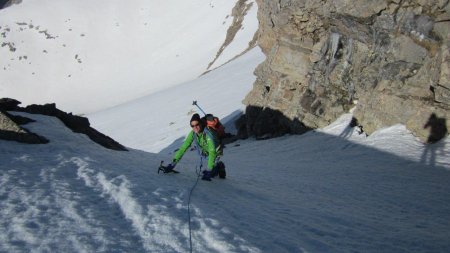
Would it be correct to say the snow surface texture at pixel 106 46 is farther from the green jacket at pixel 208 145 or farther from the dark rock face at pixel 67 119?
the green jacket at pixel 208 145

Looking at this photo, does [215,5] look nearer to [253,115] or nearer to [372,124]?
[253,115]

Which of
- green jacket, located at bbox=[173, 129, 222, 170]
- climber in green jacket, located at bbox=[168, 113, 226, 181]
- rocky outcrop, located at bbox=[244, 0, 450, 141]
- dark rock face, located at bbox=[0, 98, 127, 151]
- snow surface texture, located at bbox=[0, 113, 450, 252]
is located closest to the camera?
snow surface texture, located at bbox=[0, 113, 450, 252]

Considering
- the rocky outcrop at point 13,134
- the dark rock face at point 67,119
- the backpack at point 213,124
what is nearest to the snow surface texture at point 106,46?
the dark rock face at point 67,119

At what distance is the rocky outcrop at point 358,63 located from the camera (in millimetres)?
18031

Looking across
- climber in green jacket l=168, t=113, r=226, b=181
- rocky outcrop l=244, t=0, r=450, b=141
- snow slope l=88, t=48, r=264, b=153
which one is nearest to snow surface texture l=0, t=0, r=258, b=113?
snow slope l=88, t=48, r=264, b=153

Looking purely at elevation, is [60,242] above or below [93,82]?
below

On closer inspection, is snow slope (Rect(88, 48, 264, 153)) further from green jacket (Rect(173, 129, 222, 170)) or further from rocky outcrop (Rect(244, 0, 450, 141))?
green jacket (Rect(173, 129, 222, 170))

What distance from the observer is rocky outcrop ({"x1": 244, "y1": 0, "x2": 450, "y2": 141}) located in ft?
59.2

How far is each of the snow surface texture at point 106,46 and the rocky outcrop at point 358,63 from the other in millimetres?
38795

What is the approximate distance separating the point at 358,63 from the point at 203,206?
17383 millimetres

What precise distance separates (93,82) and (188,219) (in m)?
78.7

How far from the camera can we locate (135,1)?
328 feet

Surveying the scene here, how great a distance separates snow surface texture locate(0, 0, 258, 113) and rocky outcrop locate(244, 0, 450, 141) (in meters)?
38.8

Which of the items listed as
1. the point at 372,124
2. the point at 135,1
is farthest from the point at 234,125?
the point at 135,1
